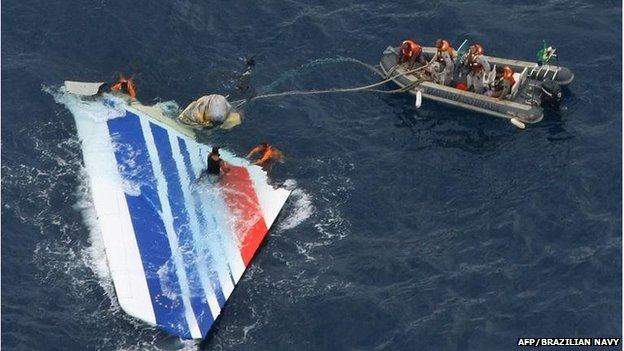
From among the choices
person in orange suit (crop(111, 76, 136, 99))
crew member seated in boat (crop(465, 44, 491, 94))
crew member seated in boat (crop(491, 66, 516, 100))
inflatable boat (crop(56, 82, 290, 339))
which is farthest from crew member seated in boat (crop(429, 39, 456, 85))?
person in orange suit (crop(111, 76, 136, 99))

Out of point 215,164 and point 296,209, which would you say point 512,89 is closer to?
point 296,209

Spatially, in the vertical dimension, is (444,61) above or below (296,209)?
above

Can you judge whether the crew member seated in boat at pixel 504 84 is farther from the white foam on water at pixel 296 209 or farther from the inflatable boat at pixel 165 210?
the inflatable boat at pixel 165 210

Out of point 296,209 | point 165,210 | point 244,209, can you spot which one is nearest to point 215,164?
point 244,209

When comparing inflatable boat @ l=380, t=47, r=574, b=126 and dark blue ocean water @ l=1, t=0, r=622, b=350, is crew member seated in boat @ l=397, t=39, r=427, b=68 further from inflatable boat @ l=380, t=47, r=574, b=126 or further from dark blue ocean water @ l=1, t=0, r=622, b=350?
dark blue ocean water @ l=1, t=0, r=622, b=350

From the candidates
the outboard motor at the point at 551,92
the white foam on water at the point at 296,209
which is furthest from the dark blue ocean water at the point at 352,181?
the outboard motor at the point at 551,92
